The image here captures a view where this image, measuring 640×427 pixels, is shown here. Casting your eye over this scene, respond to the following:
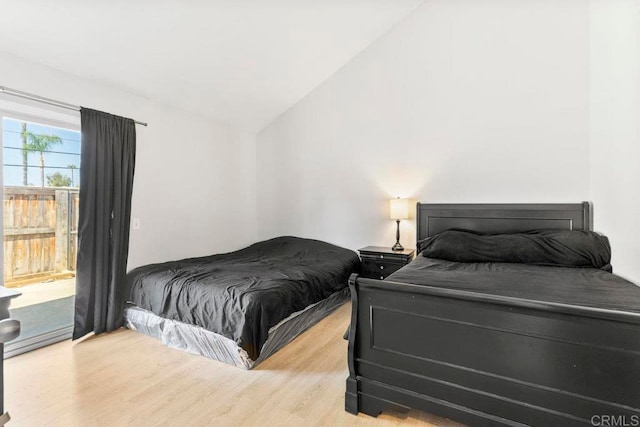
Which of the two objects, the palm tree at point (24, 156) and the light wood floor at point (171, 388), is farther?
the palm tree at point (24, 156)

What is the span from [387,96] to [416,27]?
818 mm

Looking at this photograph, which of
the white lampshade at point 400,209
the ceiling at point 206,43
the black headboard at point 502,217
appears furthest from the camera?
the white lampshade at point 400,209

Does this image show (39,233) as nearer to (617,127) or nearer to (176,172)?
(176,172)

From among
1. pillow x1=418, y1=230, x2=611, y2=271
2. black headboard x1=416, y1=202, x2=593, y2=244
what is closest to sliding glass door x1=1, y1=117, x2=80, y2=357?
pillow x1=418, y1=230, x2=611, y2=271

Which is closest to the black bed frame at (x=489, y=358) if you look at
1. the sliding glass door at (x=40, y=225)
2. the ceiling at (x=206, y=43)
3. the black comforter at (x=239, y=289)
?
the black comforter at (x=239, y=289)

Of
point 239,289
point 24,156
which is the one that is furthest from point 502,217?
point 24,156

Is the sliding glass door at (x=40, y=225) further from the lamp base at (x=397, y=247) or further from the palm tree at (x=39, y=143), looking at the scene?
the lamp base at (x=397, y=247)

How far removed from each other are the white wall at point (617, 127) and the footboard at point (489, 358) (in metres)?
1.19

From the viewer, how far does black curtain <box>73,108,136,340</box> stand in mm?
2654

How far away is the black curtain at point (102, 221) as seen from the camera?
8.71 feet

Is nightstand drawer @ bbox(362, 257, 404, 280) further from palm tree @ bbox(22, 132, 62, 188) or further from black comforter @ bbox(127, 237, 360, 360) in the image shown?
palm tree @ bbox(22, 132, 62, 188)

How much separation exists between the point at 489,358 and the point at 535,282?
82cm

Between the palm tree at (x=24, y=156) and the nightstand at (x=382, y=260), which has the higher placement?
the palm tree at (x=24, y=156)

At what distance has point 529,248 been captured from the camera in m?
2.70
